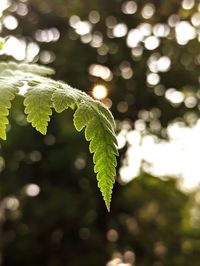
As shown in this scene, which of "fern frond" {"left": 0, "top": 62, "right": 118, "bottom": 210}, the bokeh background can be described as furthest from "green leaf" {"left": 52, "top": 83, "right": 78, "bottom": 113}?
the bokeh background

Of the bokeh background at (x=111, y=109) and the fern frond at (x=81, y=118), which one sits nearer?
the fern frond at (x=81, y=118)

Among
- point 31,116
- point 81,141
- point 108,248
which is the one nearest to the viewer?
point 31,116

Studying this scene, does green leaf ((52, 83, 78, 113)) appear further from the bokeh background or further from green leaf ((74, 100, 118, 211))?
the bokeh background

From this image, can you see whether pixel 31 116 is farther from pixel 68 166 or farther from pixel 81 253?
pixel 81 253

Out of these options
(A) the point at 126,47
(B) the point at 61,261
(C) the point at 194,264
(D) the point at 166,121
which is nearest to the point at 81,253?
(B) the point at 61,261

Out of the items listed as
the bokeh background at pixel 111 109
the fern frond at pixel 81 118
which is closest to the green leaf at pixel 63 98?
the fern frond at pixel 81 118

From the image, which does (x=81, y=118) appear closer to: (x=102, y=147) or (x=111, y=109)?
(x=102, y=147)

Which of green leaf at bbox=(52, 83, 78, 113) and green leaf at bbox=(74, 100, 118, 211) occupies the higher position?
green leaf at bbox=(52, 83, 78, 113)

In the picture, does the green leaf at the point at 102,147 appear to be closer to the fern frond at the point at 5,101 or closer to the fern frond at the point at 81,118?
the fern frond at the point at 81,118
